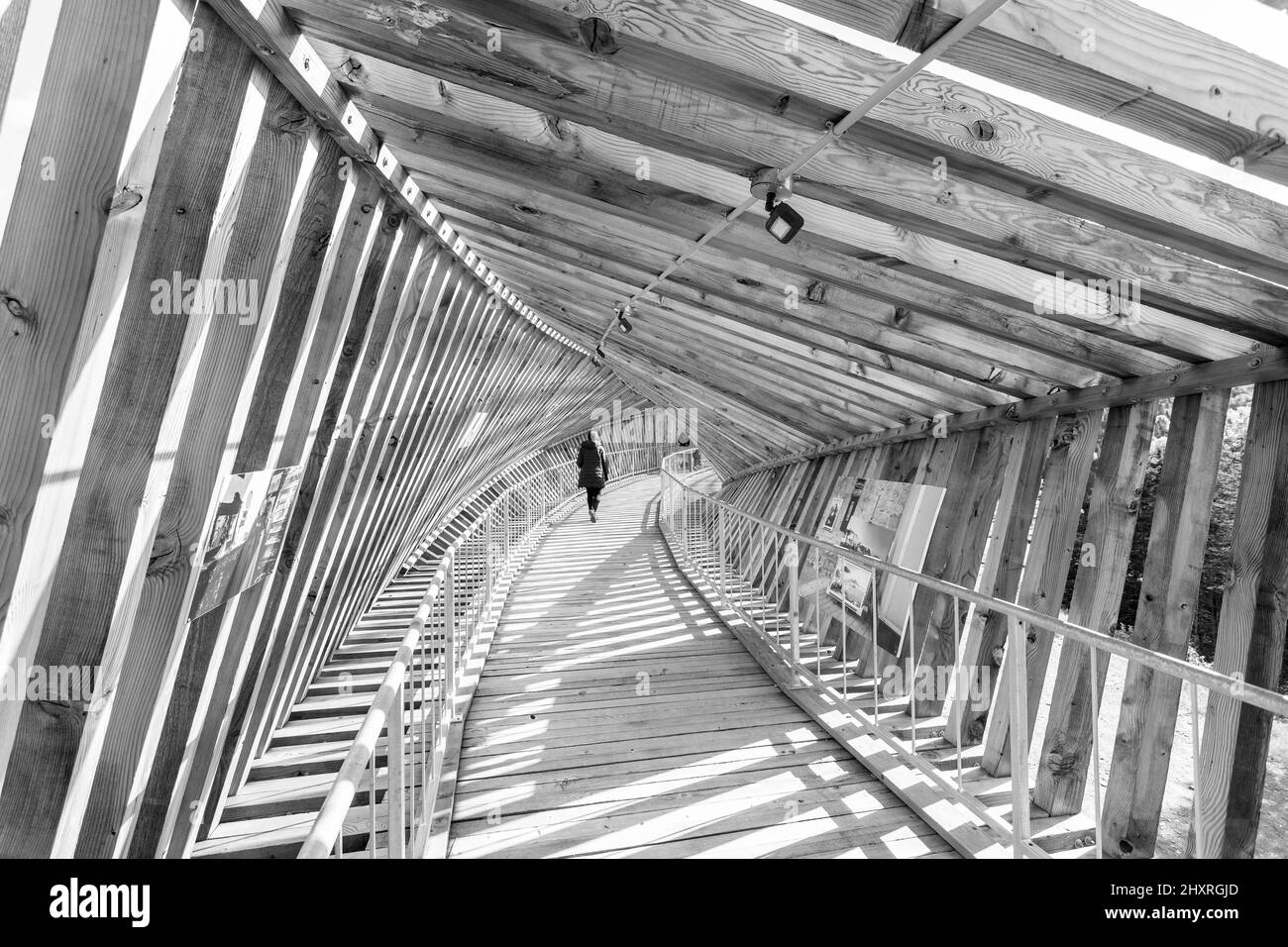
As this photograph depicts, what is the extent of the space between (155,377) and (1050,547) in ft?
15.2

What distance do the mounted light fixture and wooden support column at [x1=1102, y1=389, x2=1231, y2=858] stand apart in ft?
8.03

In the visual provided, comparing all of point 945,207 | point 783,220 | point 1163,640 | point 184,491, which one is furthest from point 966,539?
point 184,491

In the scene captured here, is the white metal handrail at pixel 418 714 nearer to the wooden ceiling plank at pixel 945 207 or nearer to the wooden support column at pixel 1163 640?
the wooden ceiling plank at pixel 945 207

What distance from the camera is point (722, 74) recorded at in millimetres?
2027

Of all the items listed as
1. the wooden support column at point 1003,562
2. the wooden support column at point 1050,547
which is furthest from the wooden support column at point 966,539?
the wooden support column at point 1050,547

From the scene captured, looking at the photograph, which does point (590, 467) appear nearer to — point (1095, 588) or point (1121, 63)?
point (1095, 588)

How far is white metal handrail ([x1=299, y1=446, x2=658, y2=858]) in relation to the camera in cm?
164

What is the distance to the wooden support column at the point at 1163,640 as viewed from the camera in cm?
316

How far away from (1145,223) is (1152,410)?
1.81 metres

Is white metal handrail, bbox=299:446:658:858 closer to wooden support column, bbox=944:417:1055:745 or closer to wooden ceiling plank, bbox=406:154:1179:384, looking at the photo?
wooden ceiling plank, bbox=406:154:1179:384

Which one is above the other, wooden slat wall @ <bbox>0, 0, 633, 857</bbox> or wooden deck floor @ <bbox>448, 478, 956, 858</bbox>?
wooden slat wall @ <bbox>0, 0, 633, 857</bbox>

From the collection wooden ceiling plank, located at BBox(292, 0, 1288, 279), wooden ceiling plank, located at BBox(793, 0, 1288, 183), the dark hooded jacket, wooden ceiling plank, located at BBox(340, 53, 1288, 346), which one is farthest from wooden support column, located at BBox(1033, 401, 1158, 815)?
the dark hooded jacket
